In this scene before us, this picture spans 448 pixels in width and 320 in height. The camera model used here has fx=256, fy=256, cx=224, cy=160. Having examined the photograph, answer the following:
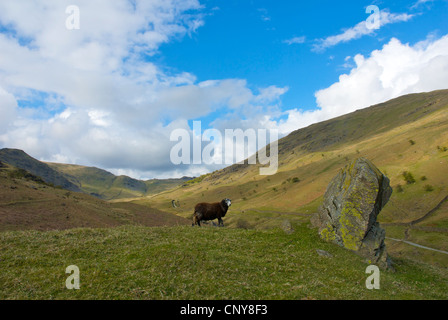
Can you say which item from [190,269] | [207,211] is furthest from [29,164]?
[190,269]

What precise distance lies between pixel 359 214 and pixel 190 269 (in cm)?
1166

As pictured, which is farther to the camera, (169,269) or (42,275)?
(169,269)

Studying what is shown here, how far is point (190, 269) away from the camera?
10.2 metres

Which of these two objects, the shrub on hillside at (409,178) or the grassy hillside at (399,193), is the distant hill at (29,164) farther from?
the shrub on hillside at (409,178)

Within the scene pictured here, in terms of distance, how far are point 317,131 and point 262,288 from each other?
178946 millimetres

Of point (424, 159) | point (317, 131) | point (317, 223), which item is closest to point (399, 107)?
point (317, 131)

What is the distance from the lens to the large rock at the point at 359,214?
15.7 m

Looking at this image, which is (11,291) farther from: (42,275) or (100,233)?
(100,233)

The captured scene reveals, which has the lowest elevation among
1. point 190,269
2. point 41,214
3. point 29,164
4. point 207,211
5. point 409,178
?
point 190,269

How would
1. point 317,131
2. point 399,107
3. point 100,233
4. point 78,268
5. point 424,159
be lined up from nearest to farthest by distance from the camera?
point 78,268, point 100,233, point 424,159, point 399,107, point 317,131

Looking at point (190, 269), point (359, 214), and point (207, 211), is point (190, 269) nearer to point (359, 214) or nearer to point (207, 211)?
point (207, 211)
